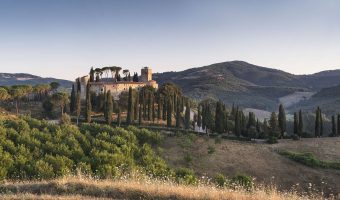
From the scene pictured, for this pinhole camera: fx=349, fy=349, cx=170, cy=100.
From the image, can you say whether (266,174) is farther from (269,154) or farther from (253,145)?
(253,145)

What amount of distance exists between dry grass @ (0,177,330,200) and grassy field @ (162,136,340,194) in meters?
28.9

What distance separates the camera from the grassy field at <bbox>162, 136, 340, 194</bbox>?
1758 inches

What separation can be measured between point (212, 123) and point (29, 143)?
54070 mm

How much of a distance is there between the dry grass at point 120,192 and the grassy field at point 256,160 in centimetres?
2894

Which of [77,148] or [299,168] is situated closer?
[77,148]

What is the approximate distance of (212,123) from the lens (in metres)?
80.8

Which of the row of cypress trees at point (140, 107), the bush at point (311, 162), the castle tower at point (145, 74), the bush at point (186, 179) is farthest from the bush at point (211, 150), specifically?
the castle tower at point (145, 74)

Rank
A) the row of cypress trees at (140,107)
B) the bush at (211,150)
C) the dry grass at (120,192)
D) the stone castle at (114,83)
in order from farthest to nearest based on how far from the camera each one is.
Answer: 1. the stone castle at (114,83)
2. the row of cypress trees at (140,107)
3. the bush at (211,150)
4. the dry grass at (120,192)

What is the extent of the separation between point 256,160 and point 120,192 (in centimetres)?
4182

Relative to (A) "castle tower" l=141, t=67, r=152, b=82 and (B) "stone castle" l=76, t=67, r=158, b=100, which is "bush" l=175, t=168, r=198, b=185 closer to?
(B) "stone castle" l=76, t=67, r=158, b=100

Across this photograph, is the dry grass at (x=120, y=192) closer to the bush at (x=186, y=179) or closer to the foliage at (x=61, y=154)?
the bush at (x=186, y=179)

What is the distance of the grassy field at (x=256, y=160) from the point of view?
44656 millimetres

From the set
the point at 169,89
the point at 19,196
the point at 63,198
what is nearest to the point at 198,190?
the point at 63,198

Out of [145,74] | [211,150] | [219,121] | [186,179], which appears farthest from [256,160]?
[145,74]
